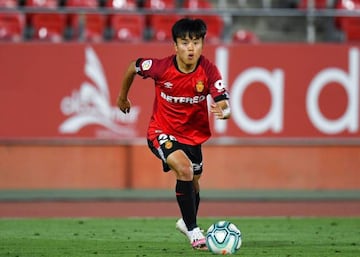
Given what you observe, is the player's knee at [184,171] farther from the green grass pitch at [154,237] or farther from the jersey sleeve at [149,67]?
the jersey sleeve at [149,67]

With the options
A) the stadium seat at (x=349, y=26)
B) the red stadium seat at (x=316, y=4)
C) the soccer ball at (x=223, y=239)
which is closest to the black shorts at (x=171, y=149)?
the soccer ball at (x=223, y=239)

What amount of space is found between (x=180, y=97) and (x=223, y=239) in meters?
1.62

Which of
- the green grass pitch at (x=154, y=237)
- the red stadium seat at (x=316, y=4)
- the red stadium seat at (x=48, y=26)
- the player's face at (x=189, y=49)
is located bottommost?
the green grass pitch at (x=154, y=237)

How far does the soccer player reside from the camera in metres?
10.6

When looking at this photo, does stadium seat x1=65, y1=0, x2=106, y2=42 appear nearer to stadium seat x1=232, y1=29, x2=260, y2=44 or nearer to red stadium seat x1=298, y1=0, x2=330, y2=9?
stadium seat x1=232, y1=29, x2=260, y2=44

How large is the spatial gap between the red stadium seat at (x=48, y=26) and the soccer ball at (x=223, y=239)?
987 centimetres

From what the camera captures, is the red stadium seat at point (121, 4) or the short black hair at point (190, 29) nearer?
the short black hair at point (190, 29)

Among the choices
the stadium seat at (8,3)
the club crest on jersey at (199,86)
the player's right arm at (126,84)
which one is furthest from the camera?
the stadium seat at (8,3)

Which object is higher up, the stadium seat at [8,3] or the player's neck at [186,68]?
the player's neck at [186,68]

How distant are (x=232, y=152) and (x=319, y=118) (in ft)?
5.55

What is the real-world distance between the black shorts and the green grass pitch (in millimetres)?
870

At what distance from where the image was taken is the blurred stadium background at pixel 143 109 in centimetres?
1894

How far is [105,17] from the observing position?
65.7 feet

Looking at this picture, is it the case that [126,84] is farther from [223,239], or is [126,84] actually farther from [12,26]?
Answer: [12,26]
